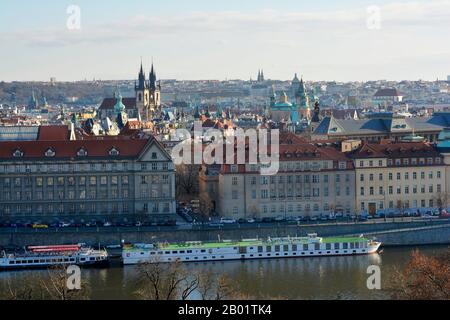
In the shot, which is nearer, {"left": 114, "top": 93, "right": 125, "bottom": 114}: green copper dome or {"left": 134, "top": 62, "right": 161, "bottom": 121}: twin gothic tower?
{"left": 114, "top": 93, "right": 125, "bottom": 114}: green copper dome

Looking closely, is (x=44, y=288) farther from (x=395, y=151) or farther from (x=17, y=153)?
(x=395, y=151)

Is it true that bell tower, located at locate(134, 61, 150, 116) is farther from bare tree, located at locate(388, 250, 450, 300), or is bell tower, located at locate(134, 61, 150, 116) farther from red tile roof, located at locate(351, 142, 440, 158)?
bare tree, located at locate(388, 250, 450, 300)

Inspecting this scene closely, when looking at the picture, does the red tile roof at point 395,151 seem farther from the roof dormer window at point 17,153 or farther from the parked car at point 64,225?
the roof dormer window at point 17,153

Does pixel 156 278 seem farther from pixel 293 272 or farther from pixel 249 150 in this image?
pixel 249 150

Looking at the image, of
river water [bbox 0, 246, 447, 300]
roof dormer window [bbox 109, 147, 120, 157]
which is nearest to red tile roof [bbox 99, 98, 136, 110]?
roof dormer window [bbox 109, 147, 120, 157]

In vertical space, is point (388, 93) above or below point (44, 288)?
above

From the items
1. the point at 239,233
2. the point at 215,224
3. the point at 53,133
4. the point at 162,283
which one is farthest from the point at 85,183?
the point at 162,283
